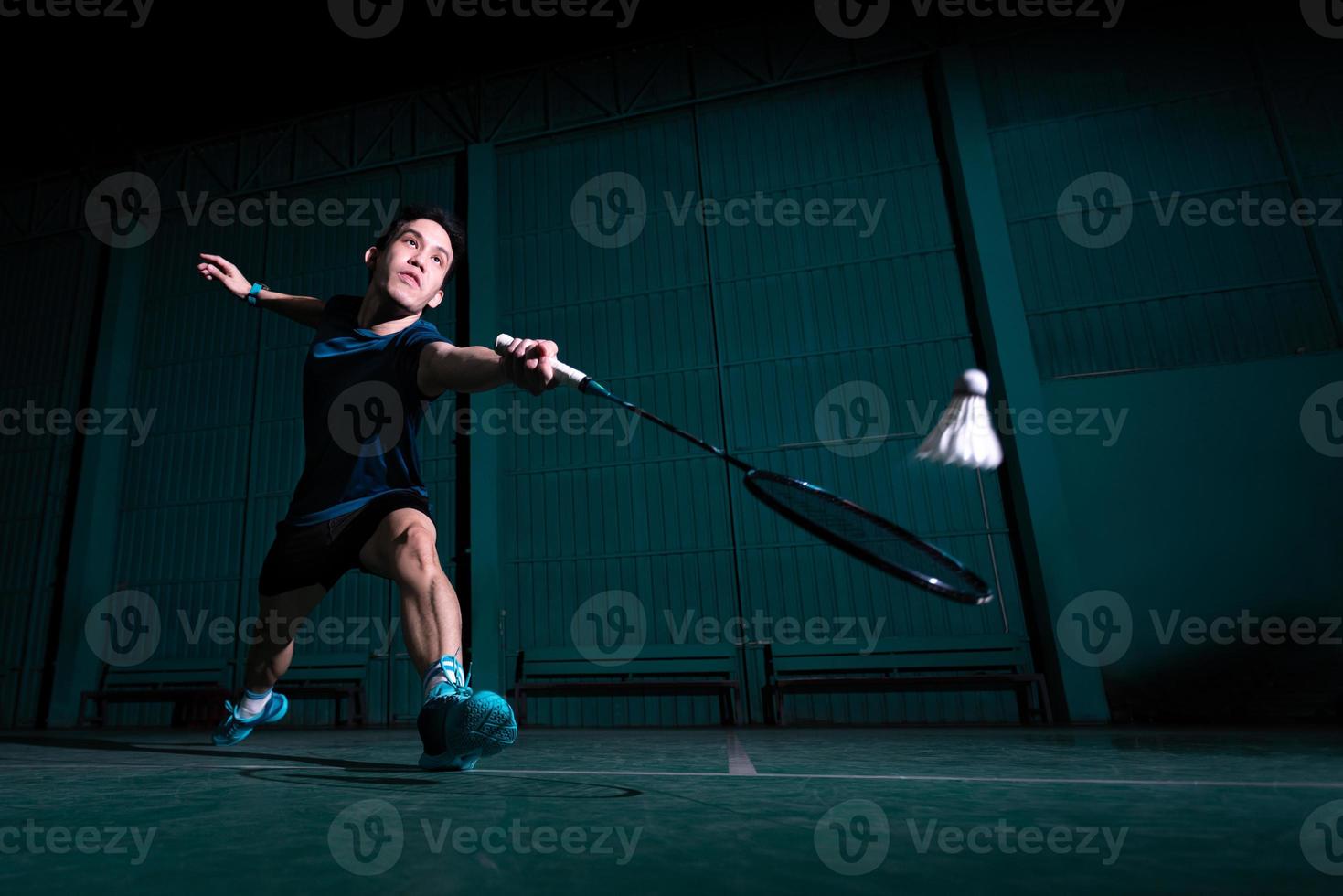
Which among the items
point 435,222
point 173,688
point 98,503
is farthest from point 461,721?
point 98,503

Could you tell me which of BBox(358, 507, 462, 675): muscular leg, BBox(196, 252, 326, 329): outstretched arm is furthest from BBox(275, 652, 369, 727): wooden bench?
BBox(358, 507, 462, 675): muscular leg

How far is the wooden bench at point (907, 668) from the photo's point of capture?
7.70 m

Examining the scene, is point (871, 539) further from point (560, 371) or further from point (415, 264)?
point (415, 264)

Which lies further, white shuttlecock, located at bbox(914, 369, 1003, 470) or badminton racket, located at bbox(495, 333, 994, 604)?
white shuttlecock, located at bbox(914, 369, 1003, 470)

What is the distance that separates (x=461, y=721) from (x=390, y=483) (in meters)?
1.10

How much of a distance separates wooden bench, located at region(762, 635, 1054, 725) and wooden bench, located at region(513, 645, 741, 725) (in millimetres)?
509

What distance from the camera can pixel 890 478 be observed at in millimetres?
8758

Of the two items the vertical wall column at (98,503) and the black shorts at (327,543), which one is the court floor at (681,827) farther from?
the vertical wall column at (98,503)

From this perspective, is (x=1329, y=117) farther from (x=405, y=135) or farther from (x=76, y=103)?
(x=76, y=103)

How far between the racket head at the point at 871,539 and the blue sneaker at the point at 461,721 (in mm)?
1329

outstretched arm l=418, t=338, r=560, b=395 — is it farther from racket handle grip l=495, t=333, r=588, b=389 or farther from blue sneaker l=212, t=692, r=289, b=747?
blue sneaker l=212, t=692, r=289, b=747

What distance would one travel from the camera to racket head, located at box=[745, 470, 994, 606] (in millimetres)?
2461

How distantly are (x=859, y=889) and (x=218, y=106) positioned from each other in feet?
46.2

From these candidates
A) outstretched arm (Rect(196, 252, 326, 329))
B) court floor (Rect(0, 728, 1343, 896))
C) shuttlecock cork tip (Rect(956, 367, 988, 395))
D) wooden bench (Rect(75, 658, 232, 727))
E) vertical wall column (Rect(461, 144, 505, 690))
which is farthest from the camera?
wooden bench (Rect(75, 658, 232, 727))
